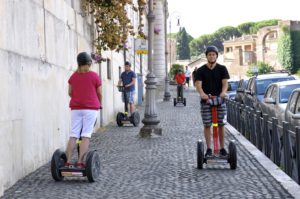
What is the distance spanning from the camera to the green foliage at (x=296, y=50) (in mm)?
99500

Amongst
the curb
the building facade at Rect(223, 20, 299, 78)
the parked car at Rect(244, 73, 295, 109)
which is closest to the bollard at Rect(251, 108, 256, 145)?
the curb

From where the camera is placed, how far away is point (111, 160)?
1082 cm

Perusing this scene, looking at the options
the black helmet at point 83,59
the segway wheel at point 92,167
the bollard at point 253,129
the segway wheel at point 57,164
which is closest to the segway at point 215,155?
the segway wheel at point 92,167

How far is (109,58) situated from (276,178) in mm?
12181

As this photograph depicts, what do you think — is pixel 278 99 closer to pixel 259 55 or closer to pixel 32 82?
pixel 32 82

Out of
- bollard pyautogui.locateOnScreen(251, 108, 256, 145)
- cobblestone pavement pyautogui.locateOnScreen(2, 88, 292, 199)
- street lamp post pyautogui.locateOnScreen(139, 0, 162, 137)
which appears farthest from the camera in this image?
street lamp post pyautogui.locateOnScreen(139, 0, 162, 137)

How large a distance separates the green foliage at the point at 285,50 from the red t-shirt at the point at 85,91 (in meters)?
93.4

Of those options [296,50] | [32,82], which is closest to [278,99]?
[32,82]

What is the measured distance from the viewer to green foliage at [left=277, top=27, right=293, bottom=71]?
329 ft

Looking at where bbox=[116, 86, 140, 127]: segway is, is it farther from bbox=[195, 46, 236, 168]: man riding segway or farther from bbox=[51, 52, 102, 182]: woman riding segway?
bbox=[51, 52, 102, 182]: woman riding segway

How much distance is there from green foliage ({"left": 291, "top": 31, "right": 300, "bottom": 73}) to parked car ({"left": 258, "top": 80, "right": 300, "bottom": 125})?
83854mm

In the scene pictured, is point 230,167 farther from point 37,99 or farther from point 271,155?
point 37,99

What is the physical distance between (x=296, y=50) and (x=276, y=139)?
93.9 metres

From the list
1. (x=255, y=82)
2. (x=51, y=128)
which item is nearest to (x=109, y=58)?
(x=255, y=82)
